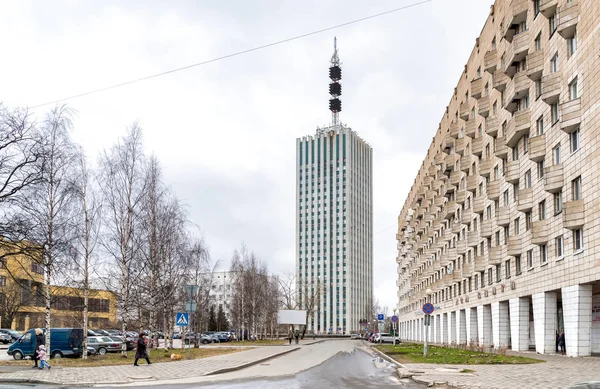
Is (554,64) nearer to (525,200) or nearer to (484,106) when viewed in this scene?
(525,200)

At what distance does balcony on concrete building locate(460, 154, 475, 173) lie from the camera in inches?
2369

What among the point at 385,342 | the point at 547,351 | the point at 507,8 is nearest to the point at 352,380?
the point at 547,351

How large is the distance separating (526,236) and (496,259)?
6.81 metres

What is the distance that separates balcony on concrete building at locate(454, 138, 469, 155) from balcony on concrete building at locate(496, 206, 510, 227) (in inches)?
671

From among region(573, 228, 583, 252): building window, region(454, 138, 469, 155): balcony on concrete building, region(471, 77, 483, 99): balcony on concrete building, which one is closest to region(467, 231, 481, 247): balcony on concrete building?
region(454, 138, 469, 155): balcony on concrete building

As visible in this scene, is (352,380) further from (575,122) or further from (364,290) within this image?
(364,290)

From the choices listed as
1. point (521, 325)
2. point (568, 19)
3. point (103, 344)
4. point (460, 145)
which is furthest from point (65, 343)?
point (460, 145)

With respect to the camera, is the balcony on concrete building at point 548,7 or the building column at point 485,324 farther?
the building column at point 485,324

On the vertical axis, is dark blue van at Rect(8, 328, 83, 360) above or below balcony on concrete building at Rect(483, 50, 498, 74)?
below

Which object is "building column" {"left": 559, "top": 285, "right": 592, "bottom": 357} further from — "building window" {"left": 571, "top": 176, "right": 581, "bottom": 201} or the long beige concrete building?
"building window" {"left": 571, "top": 176, "right": 581, "bottom": 201}

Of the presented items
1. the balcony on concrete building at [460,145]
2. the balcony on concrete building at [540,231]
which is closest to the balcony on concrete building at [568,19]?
the balcony on concrete building at [540,231]

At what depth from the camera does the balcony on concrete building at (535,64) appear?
38.0 metres

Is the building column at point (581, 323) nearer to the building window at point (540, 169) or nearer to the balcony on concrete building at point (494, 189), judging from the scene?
the building window at point (540, 169)

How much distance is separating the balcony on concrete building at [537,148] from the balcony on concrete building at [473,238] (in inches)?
735
